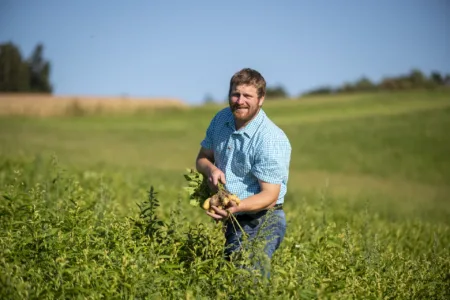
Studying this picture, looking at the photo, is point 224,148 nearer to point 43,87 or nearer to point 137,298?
point 137,298

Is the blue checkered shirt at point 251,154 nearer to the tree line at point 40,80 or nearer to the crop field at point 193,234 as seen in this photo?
the crop field at point 193,234

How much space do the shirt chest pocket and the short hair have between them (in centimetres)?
55

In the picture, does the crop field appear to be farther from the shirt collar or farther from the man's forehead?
the man's forehead

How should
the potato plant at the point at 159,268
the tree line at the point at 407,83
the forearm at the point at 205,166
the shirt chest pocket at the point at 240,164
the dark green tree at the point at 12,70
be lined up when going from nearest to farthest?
the potato plant at the point at 159,268 → the shirt chest pocket at the point at 240,164 → the forearm at the point at 205,166 → the tree line at the point at 407,83 → the dark green tree at the point at 12,70

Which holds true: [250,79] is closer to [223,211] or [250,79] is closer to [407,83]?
[223,211]

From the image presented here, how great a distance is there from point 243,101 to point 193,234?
1405 millimetres

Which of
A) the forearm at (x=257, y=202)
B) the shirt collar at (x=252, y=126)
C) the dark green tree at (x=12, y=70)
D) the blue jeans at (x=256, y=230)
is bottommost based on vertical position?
the blue jeans at (x=256, y=230)

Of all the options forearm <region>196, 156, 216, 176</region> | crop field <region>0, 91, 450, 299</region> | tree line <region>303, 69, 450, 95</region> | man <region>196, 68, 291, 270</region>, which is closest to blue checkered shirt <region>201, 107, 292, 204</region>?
man <region>196, 68, 291, 270</region>

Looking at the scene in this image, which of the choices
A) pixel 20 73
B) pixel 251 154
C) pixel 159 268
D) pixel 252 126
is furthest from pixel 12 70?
pixel 159 268

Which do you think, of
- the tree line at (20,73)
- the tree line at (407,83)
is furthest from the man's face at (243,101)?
the tree line at (20,73)

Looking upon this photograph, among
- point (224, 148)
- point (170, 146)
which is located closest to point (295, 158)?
point (170, 146)

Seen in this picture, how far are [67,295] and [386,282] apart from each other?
2.71 metres

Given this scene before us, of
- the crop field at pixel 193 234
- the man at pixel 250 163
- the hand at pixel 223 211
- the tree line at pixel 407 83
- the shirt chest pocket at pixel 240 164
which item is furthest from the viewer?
the tree line at pixel 407 83

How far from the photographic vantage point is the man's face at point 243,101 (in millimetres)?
5375
